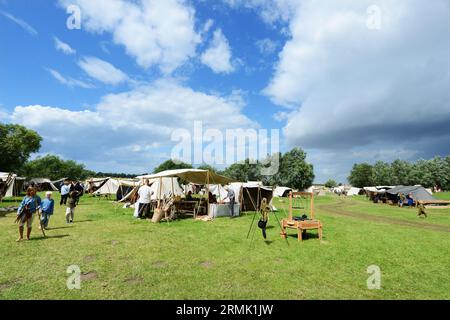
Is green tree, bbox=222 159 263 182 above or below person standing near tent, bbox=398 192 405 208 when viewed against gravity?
above

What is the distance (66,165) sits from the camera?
109250 millimetres

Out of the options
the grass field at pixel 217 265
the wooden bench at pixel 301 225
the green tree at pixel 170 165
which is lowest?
the grass field at pixel 217 265

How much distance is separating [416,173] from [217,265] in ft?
326

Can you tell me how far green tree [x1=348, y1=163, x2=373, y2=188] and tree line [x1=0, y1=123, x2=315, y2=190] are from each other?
157ft

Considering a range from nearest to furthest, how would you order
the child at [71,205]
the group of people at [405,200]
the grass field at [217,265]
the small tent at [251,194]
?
the grass field at [217,265] < the child at [71,205] < the small tent at [251,194] < the group of people at [405,200]

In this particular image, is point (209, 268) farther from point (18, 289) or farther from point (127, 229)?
point (127, 229)

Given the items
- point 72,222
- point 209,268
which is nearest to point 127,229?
point 72,222

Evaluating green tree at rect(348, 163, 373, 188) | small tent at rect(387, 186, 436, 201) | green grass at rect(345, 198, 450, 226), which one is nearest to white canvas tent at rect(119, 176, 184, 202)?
green grass at rect(345, 198, 450, 226)

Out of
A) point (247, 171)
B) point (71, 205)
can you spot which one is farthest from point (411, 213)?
→ point (247, 171)

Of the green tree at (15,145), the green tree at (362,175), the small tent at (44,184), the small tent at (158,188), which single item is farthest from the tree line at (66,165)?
the green tree at (362,175)

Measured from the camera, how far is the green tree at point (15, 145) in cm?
4034

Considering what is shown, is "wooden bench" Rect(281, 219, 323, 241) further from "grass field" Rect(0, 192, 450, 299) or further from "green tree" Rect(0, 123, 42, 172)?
"green tree" Rect(0, 123, 42, 172)

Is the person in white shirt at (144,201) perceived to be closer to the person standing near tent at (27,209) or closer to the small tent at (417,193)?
the person standing near tent at (27,209)

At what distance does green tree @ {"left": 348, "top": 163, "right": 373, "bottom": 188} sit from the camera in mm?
109375
